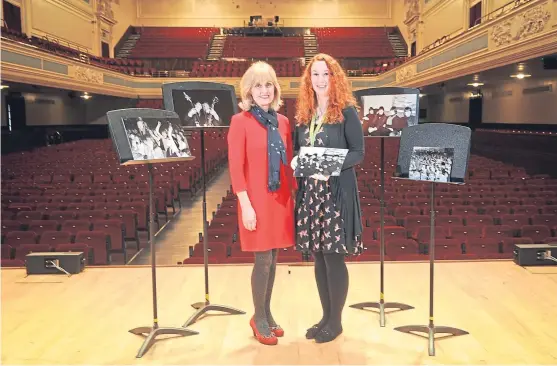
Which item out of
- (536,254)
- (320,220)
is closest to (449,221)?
(536,254)

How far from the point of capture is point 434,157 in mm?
2439

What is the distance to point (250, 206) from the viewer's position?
233 centimetres

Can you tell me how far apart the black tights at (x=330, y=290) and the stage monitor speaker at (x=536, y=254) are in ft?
6.31

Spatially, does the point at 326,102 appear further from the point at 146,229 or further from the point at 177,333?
the point at 146,229

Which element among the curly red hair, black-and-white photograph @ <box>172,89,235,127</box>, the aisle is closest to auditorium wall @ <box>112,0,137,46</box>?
the aisle

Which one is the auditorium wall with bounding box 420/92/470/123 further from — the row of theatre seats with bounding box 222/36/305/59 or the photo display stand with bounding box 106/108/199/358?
the photo display stand with bounding box 106/108/199/358

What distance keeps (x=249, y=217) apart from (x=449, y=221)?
12.5 feet

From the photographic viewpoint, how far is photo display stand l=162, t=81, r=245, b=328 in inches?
111

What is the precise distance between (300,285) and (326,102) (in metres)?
1.54

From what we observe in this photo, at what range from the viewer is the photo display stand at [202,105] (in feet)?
9.28

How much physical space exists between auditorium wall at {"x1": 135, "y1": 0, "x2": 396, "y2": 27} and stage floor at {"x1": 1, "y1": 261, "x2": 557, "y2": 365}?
74.5 feet

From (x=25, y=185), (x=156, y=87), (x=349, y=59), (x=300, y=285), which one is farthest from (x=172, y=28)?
(x=300, y=285)

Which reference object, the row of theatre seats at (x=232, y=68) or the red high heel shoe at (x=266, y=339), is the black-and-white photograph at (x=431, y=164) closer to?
the red high heel shoe at (x=266, y=339)

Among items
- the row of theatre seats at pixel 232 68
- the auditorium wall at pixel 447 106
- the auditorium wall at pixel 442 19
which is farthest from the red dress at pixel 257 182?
the row of theatre seats at pixel 232 68
